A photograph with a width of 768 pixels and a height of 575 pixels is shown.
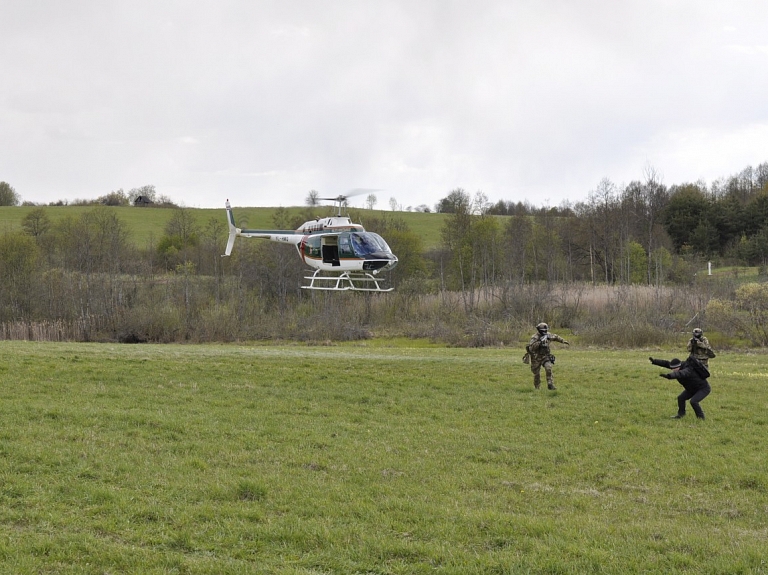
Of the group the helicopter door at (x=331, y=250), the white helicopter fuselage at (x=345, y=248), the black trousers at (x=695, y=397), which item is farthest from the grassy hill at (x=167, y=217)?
the black trousers at (x=695, y=397)

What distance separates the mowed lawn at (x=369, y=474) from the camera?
851 cm

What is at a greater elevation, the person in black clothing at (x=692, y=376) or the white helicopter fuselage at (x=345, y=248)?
the white helicopter fuselage at (x=345, y=248)

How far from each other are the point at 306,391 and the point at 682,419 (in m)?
10.3

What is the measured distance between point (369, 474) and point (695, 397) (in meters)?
8.86

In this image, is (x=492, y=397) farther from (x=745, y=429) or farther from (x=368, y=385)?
(x=745, y=429)

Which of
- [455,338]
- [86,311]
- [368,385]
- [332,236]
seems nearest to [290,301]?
[86,311]

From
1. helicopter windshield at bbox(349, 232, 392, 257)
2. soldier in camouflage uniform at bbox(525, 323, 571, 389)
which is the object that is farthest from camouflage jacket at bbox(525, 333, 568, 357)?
helicopter windshield at bbox(349, 232, 392, 257)

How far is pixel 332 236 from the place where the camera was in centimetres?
2873

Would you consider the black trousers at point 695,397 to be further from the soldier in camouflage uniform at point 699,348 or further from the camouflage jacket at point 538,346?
the camouflage jacket at point 538,346

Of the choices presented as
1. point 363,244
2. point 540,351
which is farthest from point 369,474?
point 363,244

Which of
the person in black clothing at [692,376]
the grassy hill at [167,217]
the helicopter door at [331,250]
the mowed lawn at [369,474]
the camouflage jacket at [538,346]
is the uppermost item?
the grassy hill at [167,217]

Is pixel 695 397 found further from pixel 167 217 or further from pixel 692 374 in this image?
pixel 167 217

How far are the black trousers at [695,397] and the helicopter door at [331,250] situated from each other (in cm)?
1499

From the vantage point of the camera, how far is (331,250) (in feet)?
94.4
